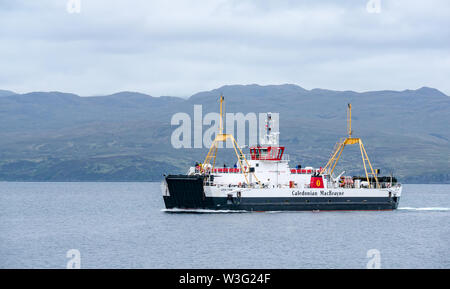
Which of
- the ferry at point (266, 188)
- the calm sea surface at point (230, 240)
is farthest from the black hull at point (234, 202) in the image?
the calm sea surface at point (230, 240)

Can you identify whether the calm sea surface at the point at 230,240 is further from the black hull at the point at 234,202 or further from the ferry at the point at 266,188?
the ferry at the point at 266,188

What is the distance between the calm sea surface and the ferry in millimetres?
1721

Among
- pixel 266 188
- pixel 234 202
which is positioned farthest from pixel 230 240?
pixel 266 188

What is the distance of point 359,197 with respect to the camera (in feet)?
316

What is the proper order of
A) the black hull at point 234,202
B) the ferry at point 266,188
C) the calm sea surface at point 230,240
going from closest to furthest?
the calm sea surface at point 230,240 → the black hull at point 234,202 → the ferry at point 266,188

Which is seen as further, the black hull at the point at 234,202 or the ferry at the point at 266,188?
the ferry at the point at 266,188

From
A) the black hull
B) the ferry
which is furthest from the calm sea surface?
the ferry

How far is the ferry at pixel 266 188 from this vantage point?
8869cm

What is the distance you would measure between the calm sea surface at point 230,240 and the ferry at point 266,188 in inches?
67.8

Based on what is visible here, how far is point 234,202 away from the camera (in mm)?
88750

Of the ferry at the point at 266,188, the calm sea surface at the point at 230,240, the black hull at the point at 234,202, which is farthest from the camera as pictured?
the ferry at the point at 266,188
